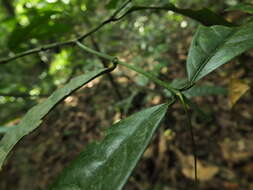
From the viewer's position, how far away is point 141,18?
6.84ft

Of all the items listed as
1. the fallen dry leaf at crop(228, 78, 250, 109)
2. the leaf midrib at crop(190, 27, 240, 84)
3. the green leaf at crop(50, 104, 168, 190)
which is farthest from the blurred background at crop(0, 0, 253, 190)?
the green leaf at crop(50, 104, 168, 190)

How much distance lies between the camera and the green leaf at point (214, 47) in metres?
0.43

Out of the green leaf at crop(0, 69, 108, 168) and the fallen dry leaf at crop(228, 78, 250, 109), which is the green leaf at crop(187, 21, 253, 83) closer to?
the green leaf at crop(0, 69, 108, 168)

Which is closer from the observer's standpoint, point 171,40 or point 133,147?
point 133,147

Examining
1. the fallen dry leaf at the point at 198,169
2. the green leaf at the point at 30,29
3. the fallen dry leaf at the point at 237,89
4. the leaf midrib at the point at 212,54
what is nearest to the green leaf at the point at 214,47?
the leaf midrib at the point at 212,54

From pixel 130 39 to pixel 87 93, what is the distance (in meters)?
0.63

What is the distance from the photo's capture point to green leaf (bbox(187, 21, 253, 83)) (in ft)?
1.40

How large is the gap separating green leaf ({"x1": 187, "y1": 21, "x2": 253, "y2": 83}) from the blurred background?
329mm

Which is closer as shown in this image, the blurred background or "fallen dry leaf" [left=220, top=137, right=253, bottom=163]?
the blurred background

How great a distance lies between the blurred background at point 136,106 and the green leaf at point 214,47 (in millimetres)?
329

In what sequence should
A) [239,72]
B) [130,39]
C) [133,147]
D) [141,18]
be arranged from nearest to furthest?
1. [133,147]
2. [239,72]
3. [141,18]
4. [130,39]

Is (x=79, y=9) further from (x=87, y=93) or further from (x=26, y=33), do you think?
(x=87, y=93)

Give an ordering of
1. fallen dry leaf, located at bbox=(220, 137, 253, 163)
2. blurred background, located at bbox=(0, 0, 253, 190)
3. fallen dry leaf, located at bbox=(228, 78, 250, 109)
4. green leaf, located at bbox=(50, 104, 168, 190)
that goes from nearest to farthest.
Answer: green leaf, located at bbox=(50, 104, 168, 190), fallen dry leaf, located at bbox=(228, 78, 250, 109), blurred background, located at bbox=(0, 0, 253, 190), fallen dry leaf, located at bbox=(220, 137, 253, 163)

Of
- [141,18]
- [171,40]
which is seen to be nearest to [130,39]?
[141,18]
